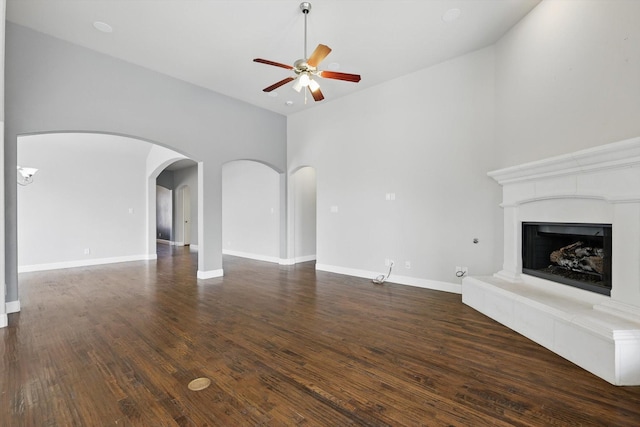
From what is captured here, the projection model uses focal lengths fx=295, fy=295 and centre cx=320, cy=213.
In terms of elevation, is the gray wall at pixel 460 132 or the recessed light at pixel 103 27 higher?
the recessed light at pixel 103 27

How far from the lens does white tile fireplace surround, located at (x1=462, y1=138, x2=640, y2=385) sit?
Result: 2.21 meters

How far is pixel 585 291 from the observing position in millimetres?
2832

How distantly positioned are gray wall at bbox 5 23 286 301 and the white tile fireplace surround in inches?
191

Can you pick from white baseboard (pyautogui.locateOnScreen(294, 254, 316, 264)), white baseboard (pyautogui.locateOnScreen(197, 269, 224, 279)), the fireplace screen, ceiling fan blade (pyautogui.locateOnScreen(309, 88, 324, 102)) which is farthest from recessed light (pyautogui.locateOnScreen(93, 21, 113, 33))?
the fireplace screen

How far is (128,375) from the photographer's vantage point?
2266mm

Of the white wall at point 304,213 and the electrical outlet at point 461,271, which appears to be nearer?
the electrical outlet at point 461,271

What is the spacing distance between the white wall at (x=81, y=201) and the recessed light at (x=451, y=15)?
7227 mm

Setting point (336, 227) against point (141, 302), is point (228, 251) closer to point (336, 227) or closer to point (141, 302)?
point (336, 227)

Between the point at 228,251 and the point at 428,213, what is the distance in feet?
20.3

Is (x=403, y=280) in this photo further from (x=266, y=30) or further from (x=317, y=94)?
(x=266, y=30)

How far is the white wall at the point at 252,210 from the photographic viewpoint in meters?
7.46

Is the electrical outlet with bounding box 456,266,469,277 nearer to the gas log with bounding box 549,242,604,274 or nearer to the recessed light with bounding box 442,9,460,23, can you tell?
the gas log with bounding box 549,242,604,274

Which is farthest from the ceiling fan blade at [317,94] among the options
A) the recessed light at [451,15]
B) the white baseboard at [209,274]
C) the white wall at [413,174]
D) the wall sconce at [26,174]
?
the wall sconce at [26,174]

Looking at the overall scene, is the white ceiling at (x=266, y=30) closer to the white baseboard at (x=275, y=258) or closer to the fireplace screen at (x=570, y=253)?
the fireplace screen at (x=570, y=253)
